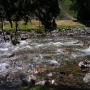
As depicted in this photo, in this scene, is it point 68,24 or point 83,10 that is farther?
point 83,10

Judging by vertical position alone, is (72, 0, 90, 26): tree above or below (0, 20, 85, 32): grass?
above

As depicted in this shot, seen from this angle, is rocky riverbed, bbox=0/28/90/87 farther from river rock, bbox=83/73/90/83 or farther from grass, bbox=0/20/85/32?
grass, bbox=0/20/85/32

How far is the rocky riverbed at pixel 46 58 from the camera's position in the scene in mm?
30670

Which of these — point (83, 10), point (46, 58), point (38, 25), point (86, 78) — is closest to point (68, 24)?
point (83, 10)

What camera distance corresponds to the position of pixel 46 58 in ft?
134

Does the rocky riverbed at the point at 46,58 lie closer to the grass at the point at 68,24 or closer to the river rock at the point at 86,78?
the river rock at the point at 86,78

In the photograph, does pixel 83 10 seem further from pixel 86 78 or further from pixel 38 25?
pixel 86 78

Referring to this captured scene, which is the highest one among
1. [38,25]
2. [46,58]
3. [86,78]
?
[86,78]

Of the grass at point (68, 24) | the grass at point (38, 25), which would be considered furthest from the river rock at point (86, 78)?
the grass at point (68, 24)

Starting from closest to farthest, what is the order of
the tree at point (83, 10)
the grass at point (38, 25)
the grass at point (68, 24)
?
the grass at point (38, 25) < the grass at point (68, 24) < the tree at point (83, 10)

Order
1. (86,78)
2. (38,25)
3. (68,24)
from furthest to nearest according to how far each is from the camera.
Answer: (68,24) → (38,25) → (86,78)

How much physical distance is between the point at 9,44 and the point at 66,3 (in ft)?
123

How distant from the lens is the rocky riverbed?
101 ft

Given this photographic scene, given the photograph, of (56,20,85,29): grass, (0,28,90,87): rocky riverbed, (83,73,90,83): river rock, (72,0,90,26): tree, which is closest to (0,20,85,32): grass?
(56,20,85,29): grass
